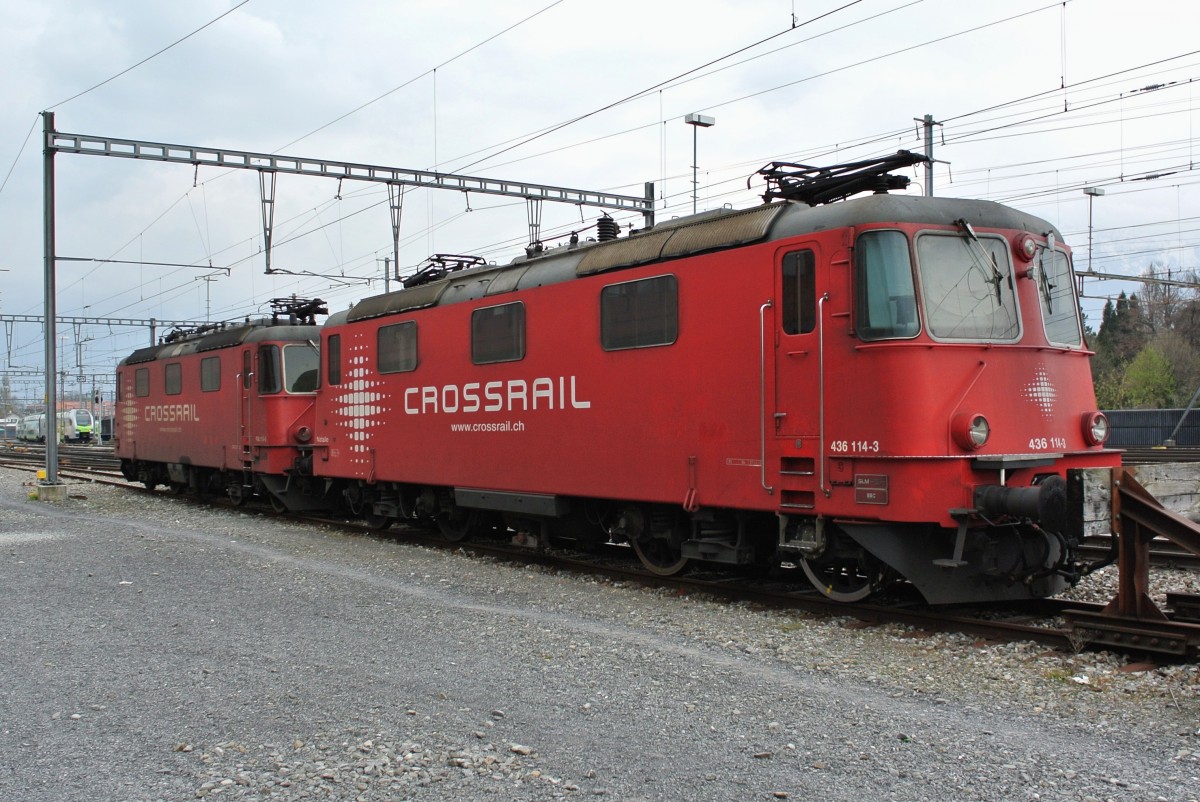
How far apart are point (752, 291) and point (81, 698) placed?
5536 mm

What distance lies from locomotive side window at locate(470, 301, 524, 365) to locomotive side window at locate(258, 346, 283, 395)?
6.52 m

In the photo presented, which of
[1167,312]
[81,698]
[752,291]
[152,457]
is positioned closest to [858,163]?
[752,291]

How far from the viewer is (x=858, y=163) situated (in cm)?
828

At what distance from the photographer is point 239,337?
18.0 metres

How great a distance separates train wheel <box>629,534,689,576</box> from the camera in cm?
983

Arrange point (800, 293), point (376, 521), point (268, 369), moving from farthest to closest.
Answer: point (268, 369) → point (376, 521) → point (800, 293)

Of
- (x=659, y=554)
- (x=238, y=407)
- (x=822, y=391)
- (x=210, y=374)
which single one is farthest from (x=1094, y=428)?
(x=210, y=374)

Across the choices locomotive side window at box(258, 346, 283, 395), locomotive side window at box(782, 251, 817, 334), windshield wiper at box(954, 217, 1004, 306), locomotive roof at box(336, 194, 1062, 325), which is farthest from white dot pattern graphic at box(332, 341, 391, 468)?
windshield wiper at box(954, 217, 1004, 306)

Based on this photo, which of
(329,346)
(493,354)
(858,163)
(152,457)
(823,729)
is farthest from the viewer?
(152,457)

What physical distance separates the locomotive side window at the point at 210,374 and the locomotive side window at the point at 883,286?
14280 mm

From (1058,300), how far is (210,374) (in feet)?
50.8

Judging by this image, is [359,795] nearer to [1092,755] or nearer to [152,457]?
[1092,755]

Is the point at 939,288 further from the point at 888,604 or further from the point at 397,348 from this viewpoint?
the point at 397,348

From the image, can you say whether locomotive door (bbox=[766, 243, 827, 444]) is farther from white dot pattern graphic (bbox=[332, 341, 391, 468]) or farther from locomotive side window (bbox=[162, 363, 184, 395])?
locomotive side window (bbox=[162, 363, 184, 395])
